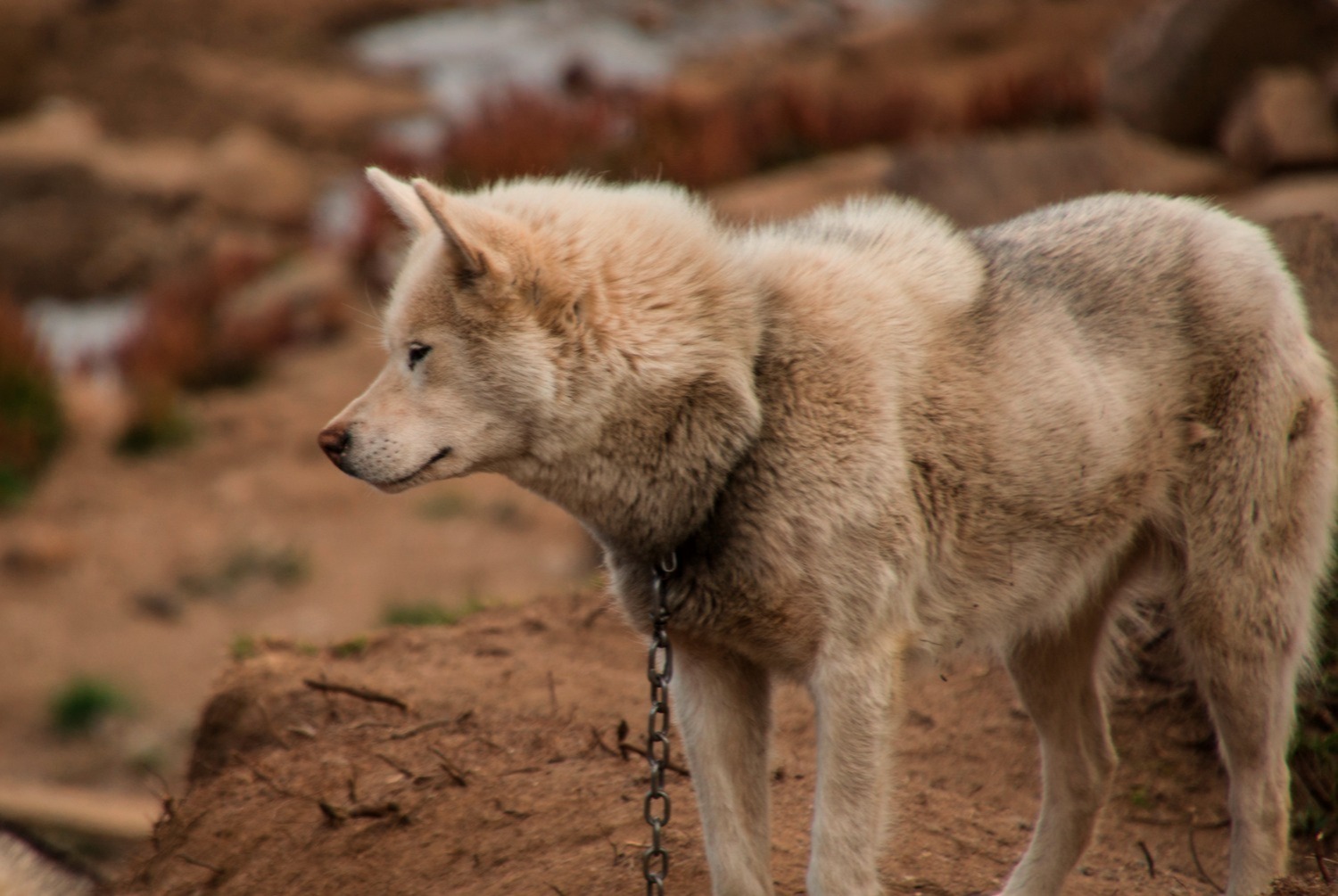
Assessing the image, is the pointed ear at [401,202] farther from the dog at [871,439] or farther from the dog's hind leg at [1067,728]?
the dog's hind leg at [1067,728]

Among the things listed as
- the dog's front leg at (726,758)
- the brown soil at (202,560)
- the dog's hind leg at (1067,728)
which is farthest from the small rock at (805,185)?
the dog's front leg at (726,758)

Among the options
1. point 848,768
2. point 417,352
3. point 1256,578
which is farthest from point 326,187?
point 848,768

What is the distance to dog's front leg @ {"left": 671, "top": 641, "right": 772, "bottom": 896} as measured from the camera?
132 inches

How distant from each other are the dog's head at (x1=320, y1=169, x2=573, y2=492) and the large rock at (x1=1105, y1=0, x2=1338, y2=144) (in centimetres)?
884

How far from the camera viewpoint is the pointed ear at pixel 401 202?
3350 millimetres

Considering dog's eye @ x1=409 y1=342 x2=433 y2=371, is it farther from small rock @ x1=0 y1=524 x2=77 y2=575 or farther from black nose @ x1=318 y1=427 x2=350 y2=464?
small rock @ x1=0 y1=524 x2=77 y2=575

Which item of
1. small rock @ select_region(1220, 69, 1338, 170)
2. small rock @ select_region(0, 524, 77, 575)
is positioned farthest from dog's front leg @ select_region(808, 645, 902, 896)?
small rock @ select_region(0, 524, 77, 575)

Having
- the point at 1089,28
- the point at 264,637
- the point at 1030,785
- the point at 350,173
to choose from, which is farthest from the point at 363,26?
the point at 1030,785

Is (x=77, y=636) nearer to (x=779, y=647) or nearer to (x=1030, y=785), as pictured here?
(x=1030, y=785)

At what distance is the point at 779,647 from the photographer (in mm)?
3170

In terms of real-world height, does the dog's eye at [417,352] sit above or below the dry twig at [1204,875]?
above

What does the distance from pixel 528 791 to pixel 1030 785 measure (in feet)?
5.77

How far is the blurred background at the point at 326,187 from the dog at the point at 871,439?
1346 mm

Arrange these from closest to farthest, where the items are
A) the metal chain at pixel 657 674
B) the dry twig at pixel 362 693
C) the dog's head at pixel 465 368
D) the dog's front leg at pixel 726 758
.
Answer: the dog's head at pixel 465 368 → the metal chain at pixel 657 674 → the dog's front leg at pixel 726 758 → the dry twig at pixel 362 693
